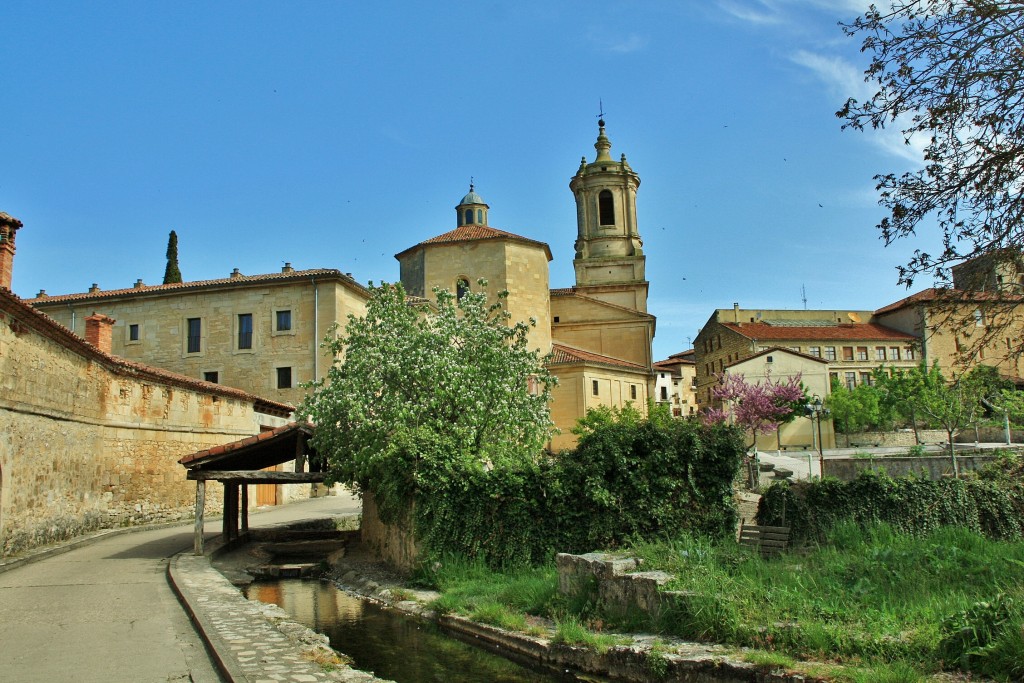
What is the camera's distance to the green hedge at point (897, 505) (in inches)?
499

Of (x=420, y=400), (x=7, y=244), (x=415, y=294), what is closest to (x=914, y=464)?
(x=420, y=400)

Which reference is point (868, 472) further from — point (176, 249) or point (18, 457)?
point (176, 249)

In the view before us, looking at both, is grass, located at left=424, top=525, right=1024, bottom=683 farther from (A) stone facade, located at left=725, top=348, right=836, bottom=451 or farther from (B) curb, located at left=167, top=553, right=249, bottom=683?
(A) stone facade, located at left=725, top=348, right=836, bottom=451

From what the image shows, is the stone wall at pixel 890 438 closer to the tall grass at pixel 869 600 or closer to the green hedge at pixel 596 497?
the green hedge at pixel 596 497

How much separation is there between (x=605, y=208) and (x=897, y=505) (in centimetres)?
3964

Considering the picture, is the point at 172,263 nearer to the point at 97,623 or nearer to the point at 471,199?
the point at 471,199

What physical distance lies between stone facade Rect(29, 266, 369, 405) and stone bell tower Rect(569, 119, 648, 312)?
1799 centimetres

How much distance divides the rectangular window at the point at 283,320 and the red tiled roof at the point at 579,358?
12.0m

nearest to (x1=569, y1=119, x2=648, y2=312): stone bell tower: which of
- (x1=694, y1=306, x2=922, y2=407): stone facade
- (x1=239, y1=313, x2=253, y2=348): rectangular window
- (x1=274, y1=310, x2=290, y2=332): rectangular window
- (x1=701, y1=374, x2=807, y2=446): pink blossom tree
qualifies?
(x1=701, y1=374, x2=807, y2=446): pink blossom tree

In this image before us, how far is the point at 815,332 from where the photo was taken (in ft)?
203

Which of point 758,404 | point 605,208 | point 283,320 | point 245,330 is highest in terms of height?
point 605,208

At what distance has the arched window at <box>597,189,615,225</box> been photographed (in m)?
50.4

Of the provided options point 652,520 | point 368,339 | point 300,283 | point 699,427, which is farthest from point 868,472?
point 300,283

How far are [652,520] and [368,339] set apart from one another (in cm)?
788
